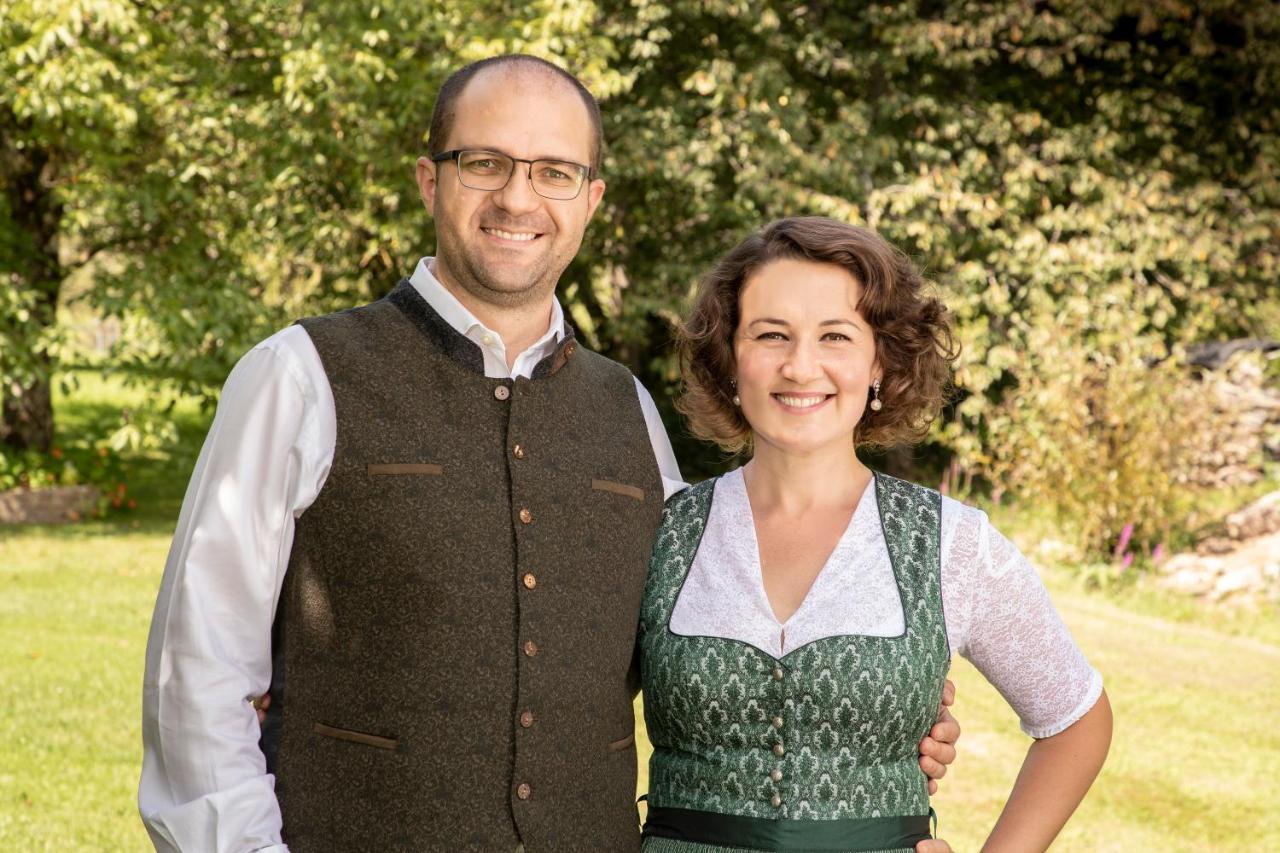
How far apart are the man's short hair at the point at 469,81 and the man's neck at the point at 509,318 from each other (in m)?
0.23

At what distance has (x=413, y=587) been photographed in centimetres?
212

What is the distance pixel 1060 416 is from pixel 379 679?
870 centimetres

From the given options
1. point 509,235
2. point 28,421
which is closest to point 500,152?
point 509,235

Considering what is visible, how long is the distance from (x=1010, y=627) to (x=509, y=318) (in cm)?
95

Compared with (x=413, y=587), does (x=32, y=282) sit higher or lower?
higher

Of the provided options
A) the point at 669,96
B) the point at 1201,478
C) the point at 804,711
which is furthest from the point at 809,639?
the point at 669,96

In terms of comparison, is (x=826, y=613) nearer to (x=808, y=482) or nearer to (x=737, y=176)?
(x=808, y=482)

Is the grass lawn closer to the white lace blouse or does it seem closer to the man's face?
the white lace blouse

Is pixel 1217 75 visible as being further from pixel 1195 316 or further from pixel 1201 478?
pixel 1201 478

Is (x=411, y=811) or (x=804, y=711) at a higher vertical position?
(x=804, y=711)

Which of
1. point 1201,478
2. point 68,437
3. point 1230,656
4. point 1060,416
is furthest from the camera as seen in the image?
point 68,437

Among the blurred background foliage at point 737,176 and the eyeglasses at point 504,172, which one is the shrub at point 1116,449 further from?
the eyeglasses at point 504,172

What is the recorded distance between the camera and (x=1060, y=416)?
10125 millimetres

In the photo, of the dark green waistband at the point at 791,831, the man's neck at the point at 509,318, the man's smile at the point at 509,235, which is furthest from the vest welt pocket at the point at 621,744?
the man's smile at the point at 509,235
